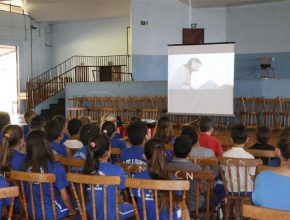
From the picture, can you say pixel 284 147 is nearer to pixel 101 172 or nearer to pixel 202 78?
pixel 101 172

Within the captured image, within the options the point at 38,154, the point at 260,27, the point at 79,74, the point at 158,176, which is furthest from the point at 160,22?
the point at 158,176

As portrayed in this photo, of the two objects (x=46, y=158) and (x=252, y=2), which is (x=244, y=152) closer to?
(x=46, y=158)

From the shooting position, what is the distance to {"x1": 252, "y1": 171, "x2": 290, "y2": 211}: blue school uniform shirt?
210 centimetres

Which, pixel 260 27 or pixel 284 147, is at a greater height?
pixel 260 27

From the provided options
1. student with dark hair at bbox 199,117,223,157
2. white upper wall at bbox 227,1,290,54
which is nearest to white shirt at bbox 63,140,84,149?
student with dark hair at bbox 199,117,223,157

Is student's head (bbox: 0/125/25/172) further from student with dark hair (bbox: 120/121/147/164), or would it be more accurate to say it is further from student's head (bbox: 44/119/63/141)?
student with dark hair (bbox: 120/121/147/164)

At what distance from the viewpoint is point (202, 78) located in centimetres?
827

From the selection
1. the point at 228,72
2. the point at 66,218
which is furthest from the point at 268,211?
the point at 228,72

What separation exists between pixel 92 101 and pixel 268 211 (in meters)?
10.5

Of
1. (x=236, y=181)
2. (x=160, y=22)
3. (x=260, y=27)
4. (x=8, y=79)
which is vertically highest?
(x=160, y=22)

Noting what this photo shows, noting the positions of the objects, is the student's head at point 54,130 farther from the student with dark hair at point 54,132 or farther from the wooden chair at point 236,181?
the wooden chair at point 236,181

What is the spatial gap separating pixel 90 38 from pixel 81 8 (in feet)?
7.87

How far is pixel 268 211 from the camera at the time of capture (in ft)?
5.70

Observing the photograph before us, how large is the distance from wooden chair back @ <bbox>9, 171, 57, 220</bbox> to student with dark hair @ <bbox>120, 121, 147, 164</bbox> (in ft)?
2.75
